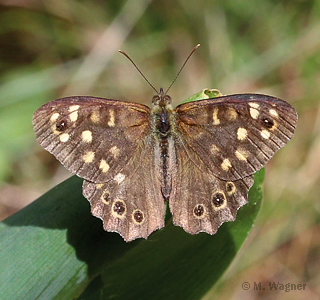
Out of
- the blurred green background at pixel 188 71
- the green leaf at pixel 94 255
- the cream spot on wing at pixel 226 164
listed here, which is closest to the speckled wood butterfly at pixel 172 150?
the cream spot on wing at pixel 226 164

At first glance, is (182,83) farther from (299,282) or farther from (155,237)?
(155,237)

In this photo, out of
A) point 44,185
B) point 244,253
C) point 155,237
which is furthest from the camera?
point 44,185

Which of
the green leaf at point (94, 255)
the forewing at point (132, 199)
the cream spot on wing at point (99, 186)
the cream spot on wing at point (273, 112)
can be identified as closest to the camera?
the green leaf at point (94, 255)

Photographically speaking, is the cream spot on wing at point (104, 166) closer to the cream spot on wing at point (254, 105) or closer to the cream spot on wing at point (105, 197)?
the cream spot on wing at point (105, 197)

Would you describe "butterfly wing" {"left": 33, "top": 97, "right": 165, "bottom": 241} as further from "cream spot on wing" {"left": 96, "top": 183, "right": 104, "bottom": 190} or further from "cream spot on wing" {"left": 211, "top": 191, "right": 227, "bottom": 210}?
"cream spot on wing" {"left": 211, "top": 191, "right": 227, "bottom": 210}

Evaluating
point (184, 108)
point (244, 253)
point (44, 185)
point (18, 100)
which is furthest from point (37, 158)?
point (184, 108)

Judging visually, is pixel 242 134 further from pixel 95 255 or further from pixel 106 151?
pixel 95 255

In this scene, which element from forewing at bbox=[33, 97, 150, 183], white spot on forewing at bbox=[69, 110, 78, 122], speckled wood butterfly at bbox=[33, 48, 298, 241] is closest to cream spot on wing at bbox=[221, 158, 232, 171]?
speckled wood butterfly at bbox=[33, 48, 298, 241]
